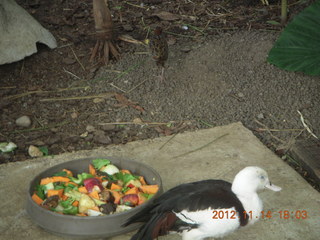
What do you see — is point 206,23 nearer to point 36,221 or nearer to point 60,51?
point 60,51

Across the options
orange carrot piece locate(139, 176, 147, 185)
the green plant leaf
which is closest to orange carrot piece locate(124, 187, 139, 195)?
orange carrot piece locate(139, 176, 147, 185)

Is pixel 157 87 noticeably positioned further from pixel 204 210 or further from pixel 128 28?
pixel 204 210

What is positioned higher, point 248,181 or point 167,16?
point 248,181

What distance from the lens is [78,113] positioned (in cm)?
433

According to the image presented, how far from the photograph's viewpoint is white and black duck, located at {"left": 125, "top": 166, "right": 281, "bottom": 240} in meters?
2.43

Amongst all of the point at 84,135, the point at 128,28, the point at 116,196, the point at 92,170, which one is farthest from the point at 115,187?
the point at 128,28

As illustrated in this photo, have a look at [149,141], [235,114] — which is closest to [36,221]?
[149,141]

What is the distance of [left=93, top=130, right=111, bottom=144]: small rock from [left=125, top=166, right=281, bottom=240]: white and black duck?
1411 millimetres

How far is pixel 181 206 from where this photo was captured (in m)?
2.47

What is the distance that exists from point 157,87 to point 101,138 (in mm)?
886

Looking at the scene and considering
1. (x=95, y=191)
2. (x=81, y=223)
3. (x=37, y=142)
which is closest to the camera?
(x=81, y=223)

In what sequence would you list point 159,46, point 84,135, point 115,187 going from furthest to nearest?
point 159,46, point 84,135, point 115,187

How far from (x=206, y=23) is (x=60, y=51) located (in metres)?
1.59

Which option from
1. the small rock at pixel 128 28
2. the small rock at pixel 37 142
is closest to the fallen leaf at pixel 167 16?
the small rock at pixel 128 28
